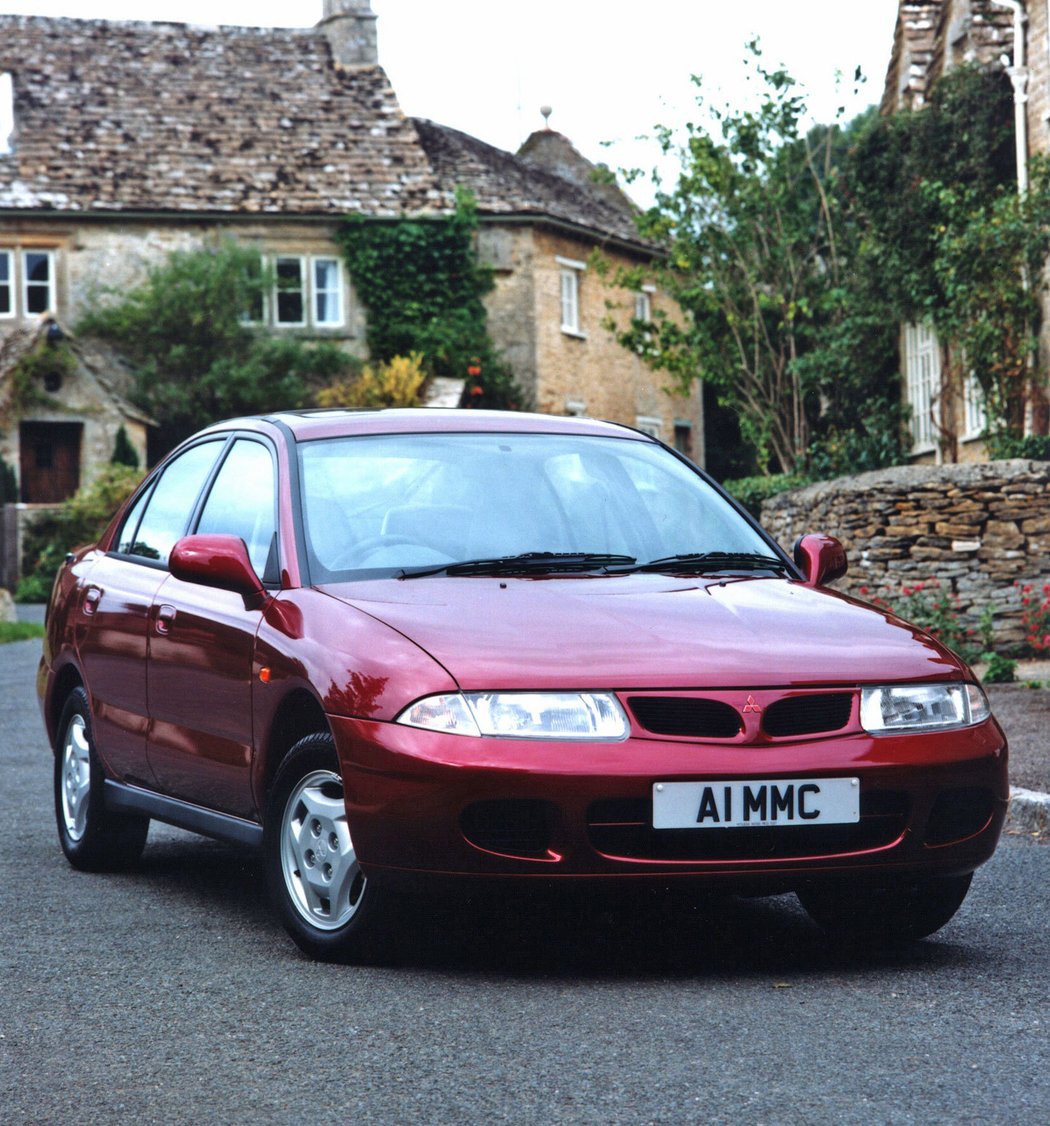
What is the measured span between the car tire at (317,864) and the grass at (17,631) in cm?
1792

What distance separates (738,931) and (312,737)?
150cm

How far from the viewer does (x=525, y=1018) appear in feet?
15.8

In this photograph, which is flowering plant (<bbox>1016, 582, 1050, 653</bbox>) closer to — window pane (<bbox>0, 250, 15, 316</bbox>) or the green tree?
the green tree

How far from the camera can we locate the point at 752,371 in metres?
27.4

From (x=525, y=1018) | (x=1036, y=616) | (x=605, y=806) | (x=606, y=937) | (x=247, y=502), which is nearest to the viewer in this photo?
(x=525, y=1018)

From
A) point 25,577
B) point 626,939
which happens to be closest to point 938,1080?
point 626,939

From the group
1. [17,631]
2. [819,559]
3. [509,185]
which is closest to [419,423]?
[819,559]

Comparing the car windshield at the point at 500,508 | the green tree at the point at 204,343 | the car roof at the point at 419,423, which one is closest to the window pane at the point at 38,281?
the green tree at the point at 204,343

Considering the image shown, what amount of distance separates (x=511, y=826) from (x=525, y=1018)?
50cm

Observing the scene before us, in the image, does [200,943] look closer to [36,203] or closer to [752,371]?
[752,371]

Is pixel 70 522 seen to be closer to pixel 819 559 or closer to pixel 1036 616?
pixel 1036 616

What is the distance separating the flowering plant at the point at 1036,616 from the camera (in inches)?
614

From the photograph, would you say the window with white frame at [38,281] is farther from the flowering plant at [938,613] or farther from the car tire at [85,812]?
the car tire at [85,812]

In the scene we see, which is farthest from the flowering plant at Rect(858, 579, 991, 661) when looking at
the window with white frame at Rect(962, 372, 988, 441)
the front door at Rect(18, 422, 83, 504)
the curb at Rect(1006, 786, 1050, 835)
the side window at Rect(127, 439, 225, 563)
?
the front door at Rect(18, 422, 83, 504)
